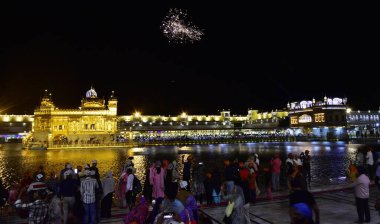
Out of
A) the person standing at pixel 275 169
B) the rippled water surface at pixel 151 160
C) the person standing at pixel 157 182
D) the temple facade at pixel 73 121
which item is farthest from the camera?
the temple facade at pixel 73 121

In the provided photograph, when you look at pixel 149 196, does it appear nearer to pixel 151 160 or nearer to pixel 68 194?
pixel 68 194

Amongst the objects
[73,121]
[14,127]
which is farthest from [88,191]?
[14,127]

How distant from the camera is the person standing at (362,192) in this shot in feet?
26.9

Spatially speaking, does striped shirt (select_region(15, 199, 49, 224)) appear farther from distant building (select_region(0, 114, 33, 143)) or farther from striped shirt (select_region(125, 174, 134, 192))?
distant building (select_region(0, 114, 33, 143))

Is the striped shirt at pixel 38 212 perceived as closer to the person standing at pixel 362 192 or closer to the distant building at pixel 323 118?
the person standing at pixel 362 192

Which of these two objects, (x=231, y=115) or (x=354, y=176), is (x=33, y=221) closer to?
(x=354, y=176)

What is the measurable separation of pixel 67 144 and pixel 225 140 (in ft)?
115

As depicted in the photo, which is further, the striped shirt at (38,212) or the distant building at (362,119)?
the distant building at (362,119)

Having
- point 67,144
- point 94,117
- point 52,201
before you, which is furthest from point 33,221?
point 94,117

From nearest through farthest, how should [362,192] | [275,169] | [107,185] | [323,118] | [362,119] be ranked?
1. [362,192]
2. [107,185]
3. [275,169]
4. [323,118]
5. [362,119]

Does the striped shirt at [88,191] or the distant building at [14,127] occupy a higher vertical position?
the distant building at [14,127]

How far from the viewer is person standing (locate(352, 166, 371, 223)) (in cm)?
821

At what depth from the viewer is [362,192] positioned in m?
8.25

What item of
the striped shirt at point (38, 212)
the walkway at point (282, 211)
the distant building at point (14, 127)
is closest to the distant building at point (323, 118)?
the walkway at point (282, 211)
